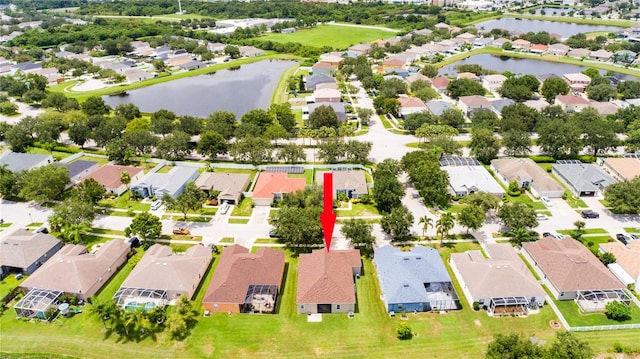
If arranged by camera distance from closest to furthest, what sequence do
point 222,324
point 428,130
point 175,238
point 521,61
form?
point 222,324
point 175,238
point 428,130
point 521,61

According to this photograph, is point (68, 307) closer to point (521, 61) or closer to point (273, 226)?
point (273, 226)

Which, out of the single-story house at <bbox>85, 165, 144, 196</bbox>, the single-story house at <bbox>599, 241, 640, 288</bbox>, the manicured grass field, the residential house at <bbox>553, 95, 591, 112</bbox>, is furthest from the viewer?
the manicured grass field

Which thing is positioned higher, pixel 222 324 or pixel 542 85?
pixel 542 85

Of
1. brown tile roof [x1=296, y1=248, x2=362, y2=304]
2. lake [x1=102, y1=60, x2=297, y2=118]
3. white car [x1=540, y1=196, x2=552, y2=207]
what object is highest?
lake [x1=102, y1=60, x2=297, y2=118]

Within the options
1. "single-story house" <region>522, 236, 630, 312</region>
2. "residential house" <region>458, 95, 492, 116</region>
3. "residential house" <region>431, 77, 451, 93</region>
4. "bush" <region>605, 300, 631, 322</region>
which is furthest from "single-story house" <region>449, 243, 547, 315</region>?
"residential house" <region>431, 77, 451, 93</region>

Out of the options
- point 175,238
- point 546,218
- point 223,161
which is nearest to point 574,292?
point 546,218

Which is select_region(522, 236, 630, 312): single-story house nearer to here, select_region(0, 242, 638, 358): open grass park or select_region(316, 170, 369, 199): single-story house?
select_region(0, 242, 638, 358): open grass park
